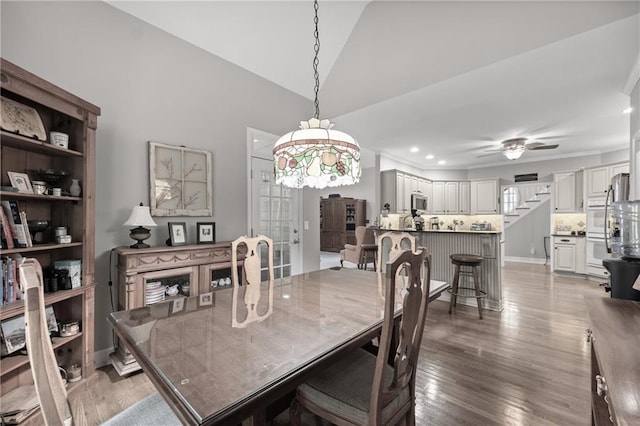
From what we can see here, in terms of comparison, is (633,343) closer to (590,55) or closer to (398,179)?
(590,55)

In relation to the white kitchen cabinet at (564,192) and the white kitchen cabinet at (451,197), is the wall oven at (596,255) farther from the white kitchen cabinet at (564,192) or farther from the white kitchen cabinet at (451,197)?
the white kitchen cabinet at (451,197)

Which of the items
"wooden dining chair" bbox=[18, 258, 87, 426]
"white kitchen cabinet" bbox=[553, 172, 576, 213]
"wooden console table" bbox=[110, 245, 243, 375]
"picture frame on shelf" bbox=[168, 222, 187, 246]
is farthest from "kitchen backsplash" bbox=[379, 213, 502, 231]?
"wooden dining chair" bbox=[18, 258, 87, 426]

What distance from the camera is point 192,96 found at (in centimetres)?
302

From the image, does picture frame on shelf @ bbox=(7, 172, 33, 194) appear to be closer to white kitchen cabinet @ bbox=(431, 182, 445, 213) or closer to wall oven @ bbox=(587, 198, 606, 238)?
white kitchen cabinet @ bbox=(431, 182, 445, 213)

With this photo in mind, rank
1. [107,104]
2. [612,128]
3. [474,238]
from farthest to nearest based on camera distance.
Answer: [612,128] < [474,238] < [107,104]

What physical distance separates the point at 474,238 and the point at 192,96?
13.6 ft

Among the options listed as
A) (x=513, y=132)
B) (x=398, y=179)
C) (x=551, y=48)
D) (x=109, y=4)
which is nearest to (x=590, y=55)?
(x=551, y=48)

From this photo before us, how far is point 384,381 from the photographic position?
4.05ft

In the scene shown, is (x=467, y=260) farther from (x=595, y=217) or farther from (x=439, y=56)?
(x=595, y=217)

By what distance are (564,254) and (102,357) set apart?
801cm

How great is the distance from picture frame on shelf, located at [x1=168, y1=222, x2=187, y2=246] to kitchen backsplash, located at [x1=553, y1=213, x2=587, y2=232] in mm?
7700

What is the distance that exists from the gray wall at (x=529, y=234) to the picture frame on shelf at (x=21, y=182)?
9.47 metres

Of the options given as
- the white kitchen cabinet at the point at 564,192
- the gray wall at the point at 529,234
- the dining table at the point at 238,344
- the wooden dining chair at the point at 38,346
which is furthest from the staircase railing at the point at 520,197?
the wooden dining chair at the point at 38,346

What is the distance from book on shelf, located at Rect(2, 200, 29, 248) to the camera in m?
1.73
